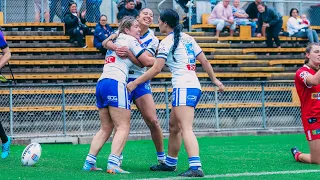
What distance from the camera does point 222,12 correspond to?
25328mm

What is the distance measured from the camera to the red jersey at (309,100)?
11.4 metres

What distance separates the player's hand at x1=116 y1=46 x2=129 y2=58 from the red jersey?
8.57ft

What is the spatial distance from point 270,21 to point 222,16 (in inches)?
60.4

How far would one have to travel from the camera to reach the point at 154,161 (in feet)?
40.0

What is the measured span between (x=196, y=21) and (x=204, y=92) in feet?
23.8

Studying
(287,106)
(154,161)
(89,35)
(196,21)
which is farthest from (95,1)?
(154,161)

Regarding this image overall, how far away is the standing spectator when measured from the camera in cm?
2439

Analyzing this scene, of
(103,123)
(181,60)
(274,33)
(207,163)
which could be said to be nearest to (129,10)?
(274,33)

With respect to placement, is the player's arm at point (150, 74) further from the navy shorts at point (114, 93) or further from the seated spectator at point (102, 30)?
the seated spectator at point (102, 30)

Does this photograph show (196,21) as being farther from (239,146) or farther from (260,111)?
(239,146)

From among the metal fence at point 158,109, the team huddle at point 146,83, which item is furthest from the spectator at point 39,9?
the team huddle at point 146,83

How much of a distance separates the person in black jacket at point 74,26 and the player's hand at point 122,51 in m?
12.7

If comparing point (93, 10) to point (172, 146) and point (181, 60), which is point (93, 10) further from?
point (181, 60)

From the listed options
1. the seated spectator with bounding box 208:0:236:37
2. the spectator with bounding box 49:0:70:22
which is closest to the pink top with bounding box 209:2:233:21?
the seated spectator with bounding box 208:0:236:37
